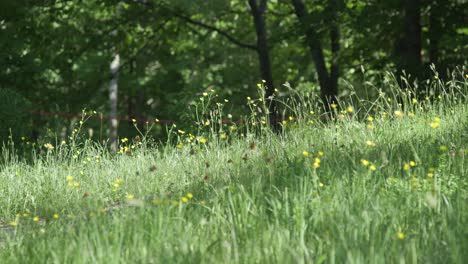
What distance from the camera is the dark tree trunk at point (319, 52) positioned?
616 inches

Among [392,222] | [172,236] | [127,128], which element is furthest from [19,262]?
[127,128]

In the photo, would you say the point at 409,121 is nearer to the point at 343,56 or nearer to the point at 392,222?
the point at 392,222

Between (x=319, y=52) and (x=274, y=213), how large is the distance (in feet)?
44.7

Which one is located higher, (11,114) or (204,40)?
(204,40)

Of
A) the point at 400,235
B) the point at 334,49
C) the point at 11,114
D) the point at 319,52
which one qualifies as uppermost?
the point at 334,49

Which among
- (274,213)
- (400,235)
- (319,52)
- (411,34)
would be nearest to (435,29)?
(411,34)

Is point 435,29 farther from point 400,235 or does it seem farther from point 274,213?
point 400,235

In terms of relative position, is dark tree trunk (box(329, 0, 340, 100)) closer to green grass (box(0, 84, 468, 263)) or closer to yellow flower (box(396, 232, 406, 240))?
green grass (box(0, 84, 468, 263))

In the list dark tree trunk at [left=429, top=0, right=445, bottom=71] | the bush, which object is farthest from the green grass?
dark tree trunk at [left=429, top=0, right=445, bottom=71]

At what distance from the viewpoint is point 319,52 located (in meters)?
17.6

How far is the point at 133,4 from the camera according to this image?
61.2 ft

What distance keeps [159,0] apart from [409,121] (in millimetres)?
13070

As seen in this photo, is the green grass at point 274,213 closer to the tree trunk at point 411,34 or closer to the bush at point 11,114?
the bush at point 11,114

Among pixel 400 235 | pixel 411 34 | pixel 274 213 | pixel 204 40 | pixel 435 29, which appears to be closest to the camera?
pixel 400 235
